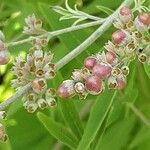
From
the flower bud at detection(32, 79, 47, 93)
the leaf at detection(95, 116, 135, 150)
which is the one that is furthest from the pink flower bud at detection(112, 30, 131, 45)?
the leaf at detection(95, 116, 135, 150)

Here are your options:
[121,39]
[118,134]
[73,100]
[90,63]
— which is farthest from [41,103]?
[118,134]

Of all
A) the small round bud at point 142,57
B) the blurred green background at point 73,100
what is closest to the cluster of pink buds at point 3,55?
the small round bud at point 142,57

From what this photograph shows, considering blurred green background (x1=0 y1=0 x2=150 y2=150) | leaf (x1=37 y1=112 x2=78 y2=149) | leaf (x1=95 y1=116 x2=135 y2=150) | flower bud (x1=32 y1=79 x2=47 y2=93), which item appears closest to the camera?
flower bud (x1=32 y1=79 x2=47 y2=93)

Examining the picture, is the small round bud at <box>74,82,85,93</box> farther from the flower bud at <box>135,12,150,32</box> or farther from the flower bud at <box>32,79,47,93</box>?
the flower bud at <box>135,12,150,32</box>

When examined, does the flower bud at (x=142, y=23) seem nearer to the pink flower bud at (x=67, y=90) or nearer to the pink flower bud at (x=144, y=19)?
the pink flower bud at (x=144, y=19)

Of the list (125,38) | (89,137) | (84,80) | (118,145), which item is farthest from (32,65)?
(118,145)

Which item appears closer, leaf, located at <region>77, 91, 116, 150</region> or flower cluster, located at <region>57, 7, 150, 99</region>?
flower cluster, located at <region>57, 7, 150, 99</region>

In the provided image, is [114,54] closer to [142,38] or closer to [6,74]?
[142,38]
